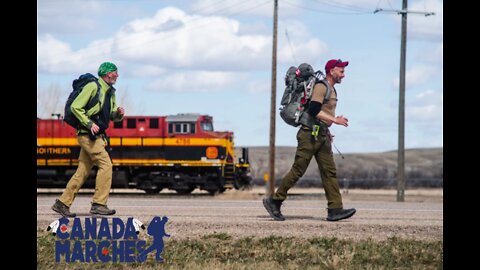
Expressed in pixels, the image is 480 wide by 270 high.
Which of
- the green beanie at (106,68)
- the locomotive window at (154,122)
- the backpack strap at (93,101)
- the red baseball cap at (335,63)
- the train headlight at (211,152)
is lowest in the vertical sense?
the train headlight at (211,152)

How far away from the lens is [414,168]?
89.1 m

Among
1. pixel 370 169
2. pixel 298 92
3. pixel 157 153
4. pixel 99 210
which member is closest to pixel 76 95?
pixel 99 210

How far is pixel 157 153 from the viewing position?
32.6 metres

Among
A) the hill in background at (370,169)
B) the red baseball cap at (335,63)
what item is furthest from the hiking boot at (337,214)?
the hill in background at (370,169)

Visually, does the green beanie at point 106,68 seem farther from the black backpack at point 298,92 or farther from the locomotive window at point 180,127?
the locomotive window at point 180,127

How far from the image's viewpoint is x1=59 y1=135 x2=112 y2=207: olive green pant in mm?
10648

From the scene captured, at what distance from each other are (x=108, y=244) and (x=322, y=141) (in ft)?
10.7

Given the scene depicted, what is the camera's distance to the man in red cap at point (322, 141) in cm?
1058

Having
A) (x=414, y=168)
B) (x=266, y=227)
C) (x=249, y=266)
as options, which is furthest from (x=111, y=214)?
(x=414, y=168)

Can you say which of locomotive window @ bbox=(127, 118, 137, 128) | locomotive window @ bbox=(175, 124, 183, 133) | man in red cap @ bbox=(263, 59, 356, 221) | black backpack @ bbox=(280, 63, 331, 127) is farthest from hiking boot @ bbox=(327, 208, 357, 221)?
locomotive window @ bbox=(127, 118, 137, 128)

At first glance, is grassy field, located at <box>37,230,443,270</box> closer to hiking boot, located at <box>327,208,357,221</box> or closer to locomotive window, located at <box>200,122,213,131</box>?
hiking boot, located at <box>327,208,357,221</box>

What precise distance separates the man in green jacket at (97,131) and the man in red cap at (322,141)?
79.5 inches
